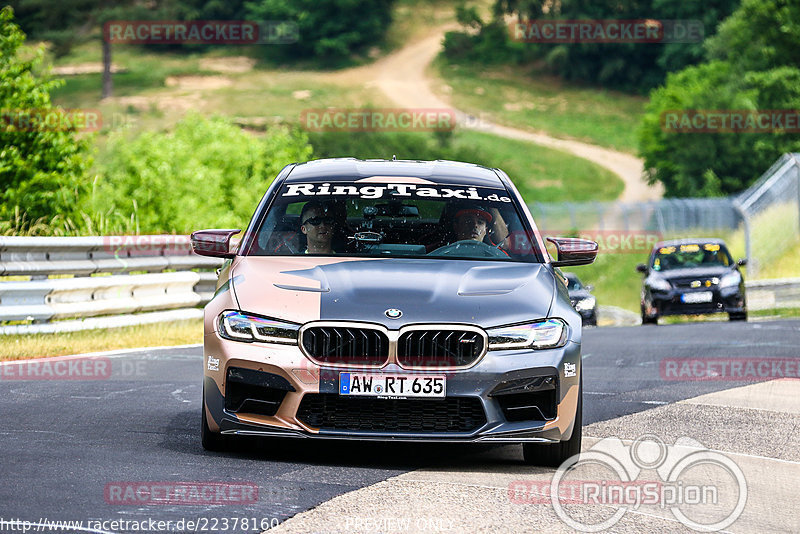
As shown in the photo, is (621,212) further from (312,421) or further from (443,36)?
(443,36)

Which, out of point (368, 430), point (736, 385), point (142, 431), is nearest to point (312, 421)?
point (368, 430)

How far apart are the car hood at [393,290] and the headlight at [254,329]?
47 mm

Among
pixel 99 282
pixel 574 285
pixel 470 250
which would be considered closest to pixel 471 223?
pixel 470 250

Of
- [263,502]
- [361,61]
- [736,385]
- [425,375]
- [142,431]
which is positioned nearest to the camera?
[263,502]

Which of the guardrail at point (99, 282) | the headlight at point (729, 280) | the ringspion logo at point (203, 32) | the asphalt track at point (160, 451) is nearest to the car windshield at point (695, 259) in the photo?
the headlight at point (729, 280)

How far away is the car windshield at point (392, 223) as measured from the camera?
8156 mm

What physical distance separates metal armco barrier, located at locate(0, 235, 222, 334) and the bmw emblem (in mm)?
7131

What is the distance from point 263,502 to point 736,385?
6.83m

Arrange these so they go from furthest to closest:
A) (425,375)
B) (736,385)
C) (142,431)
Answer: (736,385) < (142,431) < (425,375)

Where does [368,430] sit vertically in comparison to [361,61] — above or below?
above

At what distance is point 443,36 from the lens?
135 metres

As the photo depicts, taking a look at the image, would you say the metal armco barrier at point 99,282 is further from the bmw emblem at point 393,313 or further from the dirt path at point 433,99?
the dirt path at point 433,99

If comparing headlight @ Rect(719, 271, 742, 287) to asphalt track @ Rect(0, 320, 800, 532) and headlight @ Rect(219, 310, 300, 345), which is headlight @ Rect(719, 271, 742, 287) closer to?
asphalt track @ Rect(0, 320, 800, 532)

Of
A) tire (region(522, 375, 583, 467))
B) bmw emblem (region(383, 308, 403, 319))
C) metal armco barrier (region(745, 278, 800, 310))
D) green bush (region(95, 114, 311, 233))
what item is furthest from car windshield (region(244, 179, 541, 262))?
green bush (region(95, 114, 311, 233))
